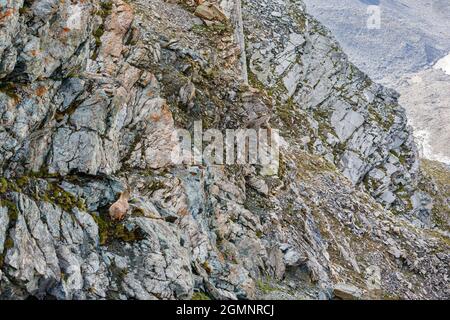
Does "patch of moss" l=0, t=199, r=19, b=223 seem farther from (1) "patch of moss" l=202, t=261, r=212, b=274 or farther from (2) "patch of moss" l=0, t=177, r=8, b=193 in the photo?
(1) "patch of moss" l=202, t=261, r=212, b=274

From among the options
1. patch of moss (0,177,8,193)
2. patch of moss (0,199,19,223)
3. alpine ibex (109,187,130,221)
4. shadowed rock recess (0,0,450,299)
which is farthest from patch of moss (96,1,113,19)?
patch of moss (0,199,19,223)

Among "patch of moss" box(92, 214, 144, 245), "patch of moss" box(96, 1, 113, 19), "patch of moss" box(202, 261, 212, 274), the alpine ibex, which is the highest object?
"patch of moss" box(96, 1, 113, 19)

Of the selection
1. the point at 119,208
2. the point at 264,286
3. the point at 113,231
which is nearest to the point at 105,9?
the point at 119,208

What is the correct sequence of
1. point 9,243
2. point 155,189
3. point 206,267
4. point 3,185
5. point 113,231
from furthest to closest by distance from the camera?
point 155,189 < point 206,267 < point 113,231 < point 3,185 < point 9,243

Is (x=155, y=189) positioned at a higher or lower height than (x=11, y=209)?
higher

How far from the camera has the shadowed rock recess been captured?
14.8m

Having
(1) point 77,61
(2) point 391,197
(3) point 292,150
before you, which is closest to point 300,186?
(3) point 292,150

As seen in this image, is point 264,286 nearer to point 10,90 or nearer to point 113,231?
point 113,231

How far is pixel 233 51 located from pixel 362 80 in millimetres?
47003

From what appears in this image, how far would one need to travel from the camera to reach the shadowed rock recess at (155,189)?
14766mm

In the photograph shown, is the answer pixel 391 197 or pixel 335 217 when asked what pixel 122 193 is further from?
pixel 391 197

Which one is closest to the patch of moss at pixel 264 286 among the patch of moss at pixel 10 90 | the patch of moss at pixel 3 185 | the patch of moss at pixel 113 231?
the patch of moss at pixel 113 231

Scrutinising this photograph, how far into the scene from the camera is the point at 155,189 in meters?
20.5

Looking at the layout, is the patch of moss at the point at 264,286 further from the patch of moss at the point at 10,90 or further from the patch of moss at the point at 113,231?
the patch of moss at the point at 10,90
